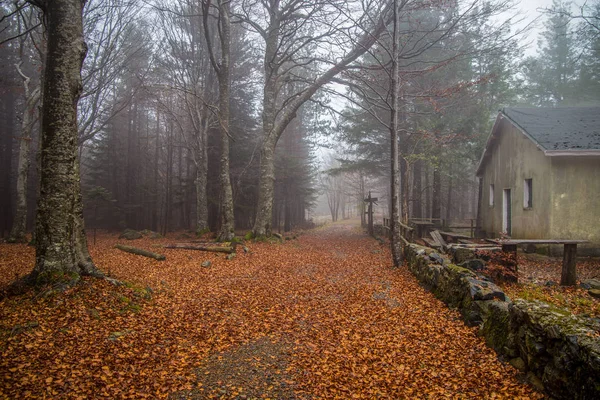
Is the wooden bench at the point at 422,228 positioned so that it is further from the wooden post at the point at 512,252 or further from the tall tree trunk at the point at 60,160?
the tall tree trunk at the point at 60,160

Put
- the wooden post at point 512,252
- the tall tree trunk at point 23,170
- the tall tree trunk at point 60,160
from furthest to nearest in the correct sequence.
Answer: the tall tree trunk at point 23,170
the wooden post at point 512,252
the tall tree trunk at point 60,160

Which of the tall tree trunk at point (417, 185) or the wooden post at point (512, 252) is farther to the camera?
the tall tree trunk at point (417, 185)

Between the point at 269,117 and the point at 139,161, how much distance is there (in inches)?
557

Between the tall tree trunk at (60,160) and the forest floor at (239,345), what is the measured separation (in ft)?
1.69

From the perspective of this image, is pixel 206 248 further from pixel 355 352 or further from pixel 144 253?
pixel 355 352

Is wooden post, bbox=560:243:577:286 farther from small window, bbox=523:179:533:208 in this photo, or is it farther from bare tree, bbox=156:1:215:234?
bare tree, bbox=156:1:215:234

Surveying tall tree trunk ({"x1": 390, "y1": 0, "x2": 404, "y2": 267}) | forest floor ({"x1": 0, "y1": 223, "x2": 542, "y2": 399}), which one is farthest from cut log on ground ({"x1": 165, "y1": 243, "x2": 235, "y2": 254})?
tall tree trunk ({"x1": 390, "y1": 0, "x2": 404, "y2": 267})

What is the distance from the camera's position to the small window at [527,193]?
13.6 meters

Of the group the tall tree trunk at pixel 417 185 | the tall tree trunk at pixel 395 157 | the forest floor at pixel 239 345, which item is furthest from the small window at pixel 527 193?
the forest floor at pixel 239 345

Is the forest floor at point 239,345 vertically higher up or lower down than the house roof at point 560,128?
lower down

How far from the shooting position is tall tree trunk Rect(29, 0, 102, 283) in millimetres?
5500

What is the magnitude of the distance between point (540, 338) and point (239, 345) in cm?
371

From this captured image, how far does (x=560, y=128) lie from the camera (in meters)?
13.1

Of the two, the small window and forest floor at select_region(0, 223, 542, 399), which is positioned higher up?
the small window
